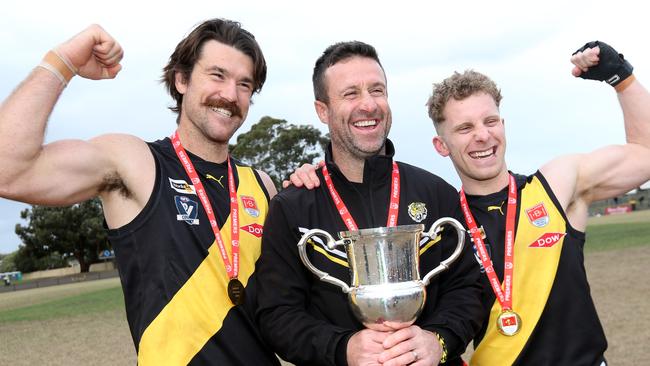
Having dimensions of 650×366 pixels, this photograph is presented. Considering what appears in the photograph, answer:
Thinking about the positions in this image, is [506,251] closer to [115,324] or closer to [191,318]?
[191,318]

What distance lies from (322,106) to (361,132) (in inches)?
13.1

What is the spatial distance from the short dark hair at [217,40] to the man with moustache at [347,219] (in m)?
0.49

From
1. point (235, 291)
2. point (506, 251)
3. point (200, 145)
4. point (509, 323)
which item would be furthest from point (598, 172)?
point (200, 145)

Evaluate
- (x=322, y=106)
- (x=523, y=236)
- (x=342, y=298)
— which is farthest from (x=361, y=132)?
(x=523, y=236)

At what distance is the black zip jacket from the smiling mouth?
321 mm

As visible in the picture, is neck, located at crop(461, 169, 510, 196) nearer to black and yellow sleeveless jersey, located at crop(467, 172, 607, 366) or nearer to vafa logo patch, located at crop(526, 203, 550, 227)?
black and yellow sleeveless jersey, located at crop(467, 172, 607, 366)

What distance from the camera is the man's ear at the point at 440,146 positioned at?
13.3 ft

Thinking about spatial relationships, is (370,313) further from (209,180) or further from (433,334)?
(209,180)

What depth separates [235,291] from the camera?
11.2ft

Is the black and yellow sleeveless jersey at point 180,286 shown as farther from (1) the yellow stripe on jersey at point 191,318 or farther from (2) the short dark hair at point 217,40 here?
(2) the short dark hair at point 217,40

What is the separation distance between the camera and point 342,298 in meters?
3.26

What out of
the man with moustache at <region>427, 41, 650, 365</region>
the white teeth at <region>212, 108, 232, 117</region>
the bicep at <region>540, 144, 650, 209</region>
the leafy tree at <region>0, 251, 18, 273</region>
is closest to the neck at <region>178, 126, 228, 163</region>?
the white teeth at <region>212, 108, 232, 117</region>

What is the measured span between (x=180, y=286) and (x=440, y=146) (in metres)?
1.82

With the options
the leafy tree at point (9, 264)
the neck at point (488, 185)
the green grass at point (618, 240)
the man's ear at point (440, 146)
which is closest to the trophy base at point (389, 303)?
the neck at point (488, 185)
